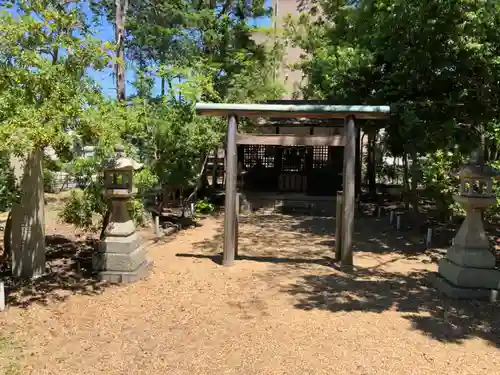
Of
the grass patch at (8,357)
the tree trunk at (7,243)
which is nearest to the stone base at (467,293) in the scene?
the grass patch at (8,357)

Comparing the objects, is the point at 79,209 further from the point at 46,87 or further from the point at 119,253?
the point at 46,87

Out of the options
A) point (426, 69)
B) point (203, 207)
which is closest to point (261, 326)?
point (426, 69)

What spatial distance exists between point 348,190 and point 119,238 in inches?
151

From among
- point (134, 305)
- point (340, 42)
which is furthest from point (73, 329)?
point (340, 42)

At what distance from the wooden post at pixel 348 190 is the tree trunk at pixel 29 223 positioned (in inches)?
189

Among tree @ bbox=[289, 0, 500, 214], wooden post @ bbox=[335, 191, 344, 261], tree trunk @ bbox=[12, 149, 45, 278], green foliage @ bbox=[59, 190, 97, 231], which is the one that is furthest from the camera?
tree @ bbox=[289, 0, 500, 214]

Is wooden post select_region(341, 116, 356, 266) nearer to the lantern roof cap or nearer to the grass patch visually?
the lantern roof cap

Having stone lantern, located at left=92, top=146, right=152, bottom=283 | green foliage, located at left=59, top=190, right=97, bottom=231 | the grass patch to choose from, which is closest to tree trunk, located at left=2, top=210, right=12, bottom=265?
green foliage, located at left=59, top=190, right=97, bottom=231

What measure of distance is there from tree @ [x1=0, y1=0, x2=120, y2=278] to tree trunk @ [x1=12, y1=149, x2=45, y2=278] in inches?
0.8

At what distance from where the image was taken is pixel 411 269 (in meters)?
7.76

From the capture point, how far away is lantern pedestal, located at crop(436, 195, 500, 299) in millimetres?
5973

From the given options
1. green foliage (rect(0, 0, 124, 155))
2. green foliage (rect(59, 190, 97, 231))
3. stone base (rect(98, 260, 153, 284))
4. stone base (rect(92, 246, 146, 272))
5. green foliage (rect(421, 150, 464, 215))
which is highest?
green foliage (rect(0, 0, 124, 155))

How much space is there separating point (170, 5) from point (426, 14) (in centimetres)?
909

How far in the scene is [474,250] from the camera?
6.08 meters
